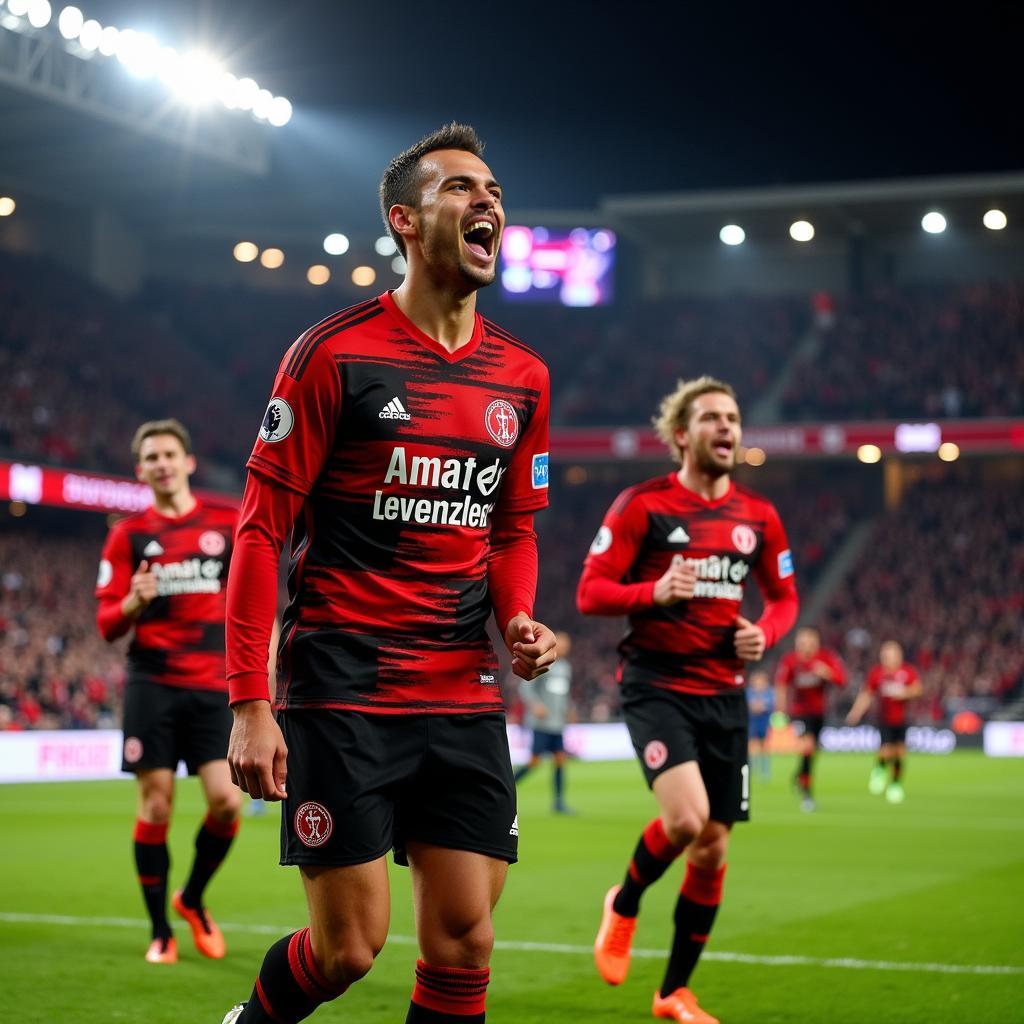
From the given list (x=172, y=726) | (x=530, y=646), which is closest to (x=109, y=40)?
(x=172, y=726)

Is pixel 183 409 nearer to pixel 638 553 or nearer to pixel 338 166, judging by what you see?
pixel 338 166

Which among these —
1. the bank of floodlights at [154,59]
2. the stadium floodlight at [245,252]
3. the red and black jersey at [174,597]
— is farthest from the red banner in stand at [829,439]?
the red and black jersey at [174,597]

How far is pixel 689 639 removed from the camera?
22.4 ft

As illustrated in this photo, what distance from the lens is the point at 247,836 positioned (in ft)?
48.7

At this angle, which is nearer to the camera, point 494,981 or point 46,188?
point 494,981

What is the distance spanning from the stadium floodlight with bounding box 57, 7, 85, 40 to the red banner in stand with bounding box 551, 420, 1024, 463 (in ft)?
60.5

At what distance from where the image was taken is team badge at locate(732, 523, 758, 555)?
23.1 feet

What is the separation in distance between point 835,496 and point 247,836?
31653 millimetres

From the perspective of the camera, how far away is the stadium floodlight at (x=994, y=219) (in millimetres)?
42469

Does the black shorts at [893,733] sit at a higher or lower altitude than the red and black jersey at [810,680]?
lower

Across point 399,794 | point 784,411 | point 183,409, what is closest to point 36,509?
point 183,409

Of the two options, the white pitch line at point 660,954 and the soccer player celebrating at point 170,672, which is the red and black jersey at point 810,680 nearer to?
the white pitch line at point 660,954

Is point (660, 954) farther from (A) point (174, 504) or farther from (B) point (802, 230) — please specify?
(B) point (802, 230)

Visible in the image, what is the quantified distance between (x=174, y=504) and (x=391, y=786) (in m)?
4.49
